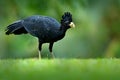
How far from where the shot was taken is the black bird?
6.55 meters

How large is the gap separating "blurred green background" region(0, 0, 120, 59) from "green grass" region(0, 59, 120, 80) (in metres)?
9.18

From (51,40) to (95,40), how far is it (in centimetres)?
997

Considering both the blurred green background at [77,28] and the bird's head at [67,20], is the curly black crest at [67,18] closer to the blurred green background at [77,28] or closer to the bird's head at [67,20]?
the bird's head at [67,20]

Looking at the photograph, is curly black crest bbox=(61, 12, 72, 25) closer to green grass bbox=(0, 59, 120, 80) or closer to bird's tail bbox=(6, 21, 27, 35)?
bird's tail bbox=(6, 21, 27, 35)

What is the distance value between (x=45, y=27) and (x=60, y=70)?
2.46 m

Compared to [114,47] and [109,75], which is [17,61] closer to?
[109,75]

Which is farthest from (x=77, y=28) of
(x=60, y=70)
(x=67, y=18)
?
(x=60, y=70)

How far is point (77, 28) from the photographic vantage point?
16344 millimetres

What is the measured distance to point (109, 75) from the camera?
165 inches

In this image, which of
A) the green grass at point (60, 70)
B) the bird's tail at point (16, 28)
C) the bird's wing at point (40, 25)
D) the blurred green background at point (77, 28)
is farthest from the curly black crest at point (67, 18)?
the blurred green background at point (77, 28)

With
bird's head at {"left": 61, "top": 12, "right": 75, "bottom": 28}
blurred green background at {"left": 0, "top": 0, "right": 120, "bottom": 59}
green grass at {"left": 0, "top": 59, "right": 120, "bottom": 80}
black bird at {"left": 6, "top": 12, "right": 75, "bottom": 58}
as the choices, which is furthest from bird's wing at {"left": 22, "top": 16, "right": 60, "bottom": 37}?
blurred green background at {"left": 0, "top": 0, "right": 120, "bottom": 59}

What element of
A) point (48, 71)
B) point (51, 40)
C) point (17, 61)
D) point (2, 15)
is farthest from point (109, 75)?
point (2, 15)

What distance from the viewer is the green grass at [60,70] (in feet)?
13.5

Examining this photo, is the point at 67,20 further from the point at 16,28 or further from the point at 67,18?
the point at 16,28
